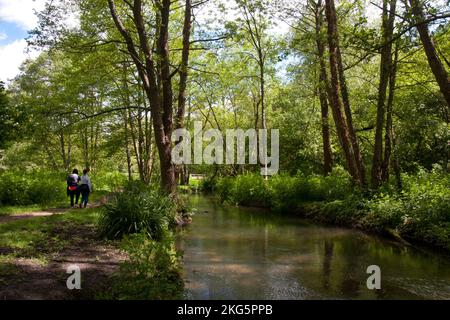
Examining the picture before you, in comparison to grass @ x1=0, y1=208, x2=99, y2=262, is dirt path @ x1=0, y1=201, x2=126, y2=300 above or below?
below

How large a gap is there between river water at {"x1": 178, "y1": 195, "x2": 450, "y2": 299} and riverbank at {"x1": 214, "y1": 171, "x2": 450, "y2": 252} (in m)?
0.69

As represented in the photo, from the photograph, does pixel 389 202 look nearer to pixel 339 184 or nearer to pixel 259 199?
pixel 339 184

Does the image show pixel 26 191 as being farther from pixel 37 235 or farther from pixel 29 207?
pixel 37 235

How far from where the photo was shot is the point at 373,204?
1453 centimetres

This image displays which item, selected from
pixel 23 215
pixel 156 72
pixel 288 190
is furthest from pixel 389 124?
pixel 23 215

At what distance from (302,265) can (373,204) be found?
20.2ft

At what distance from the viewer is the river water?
7.53m

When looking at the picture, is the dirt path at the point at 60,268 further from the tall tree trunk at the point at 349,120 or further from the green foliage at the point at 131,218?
the tall tree trunk at the point at 349,120

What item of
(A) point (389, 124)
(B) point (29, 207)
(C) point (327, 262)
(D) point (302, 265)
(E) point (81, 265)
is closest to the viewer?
(E) point (81, 265)

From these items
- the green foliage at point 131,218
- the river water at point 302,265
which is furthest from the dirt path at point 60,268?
the river water at point 302,265

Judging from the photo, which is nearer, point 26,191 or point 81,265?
point 81,265

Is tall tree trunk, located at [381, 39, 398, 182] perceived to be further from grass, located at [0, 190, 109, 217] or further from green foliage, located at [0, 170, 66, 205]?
green foliage, located at [0, 170, 66, 205]

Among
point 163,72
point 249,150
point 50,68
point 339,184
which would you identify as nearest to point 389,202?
point 339,184

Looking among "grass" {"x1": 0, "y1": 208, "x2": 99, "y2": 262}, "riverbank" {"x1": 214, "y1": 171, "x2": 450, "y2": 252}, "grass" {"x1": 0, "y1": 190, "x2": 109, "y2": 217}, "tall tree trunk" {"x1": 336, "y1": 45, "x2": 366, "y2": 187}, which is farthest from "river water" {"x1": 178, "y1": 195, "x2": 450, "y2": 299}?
"grass" {"x1": 0, "y1": 190, "x2": 109, "y2": 217}
